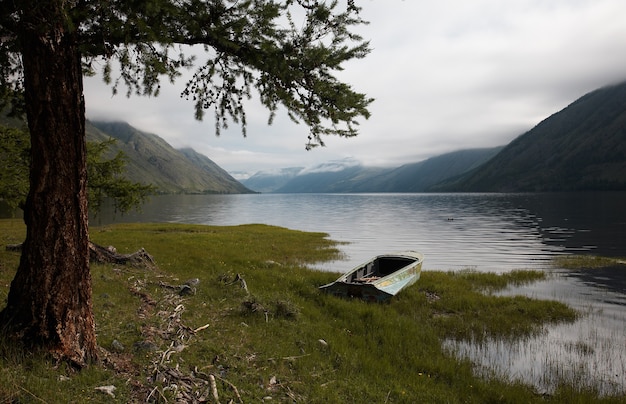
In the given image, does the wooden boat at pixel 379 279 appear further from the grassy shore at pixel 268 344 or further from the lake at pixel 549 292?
the lake at pixel 549 292

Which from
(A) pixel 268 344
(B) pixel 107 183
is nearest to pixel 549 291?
(A) pixel 268 344

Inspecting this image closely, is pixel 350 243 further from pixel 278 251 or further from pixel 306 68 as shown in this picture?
pixel 306 68

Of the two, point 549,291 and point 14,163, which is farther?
point 549,291

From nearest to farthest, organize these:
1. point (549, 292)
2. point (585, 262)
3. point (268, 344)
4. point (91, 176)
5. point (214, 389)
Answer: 1. point (214, 389)
2. point (268, 344)
3. point (91, 176)
4. point (549, 292)
5. point (585, 262)

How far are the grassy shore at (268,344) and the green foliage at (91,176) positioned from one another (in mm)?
3723

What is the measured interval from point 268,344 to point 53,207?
23.1 feet

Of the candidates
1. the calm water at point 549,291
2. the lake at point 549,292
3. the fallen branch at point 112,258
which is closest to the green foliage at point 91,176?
the fallen branch at point 112,258

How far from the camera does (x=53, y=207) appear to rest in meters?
6.68

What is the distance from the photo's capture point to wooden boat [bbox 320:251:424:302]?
18.5 m

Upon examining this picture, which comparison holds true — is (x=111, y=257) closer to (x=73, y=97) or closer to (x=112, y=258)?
(x=112, y=258)

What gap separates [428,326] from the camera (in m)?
16.1

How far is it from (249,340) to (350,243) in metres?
40.3

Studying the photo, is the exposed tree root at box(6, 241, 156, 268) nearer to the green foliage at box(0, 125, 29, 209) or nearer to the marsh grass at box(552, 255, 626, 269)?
the green foliage at box(0, 125, 29, 209)

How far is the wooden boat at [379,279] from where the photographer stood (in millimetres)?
18484
